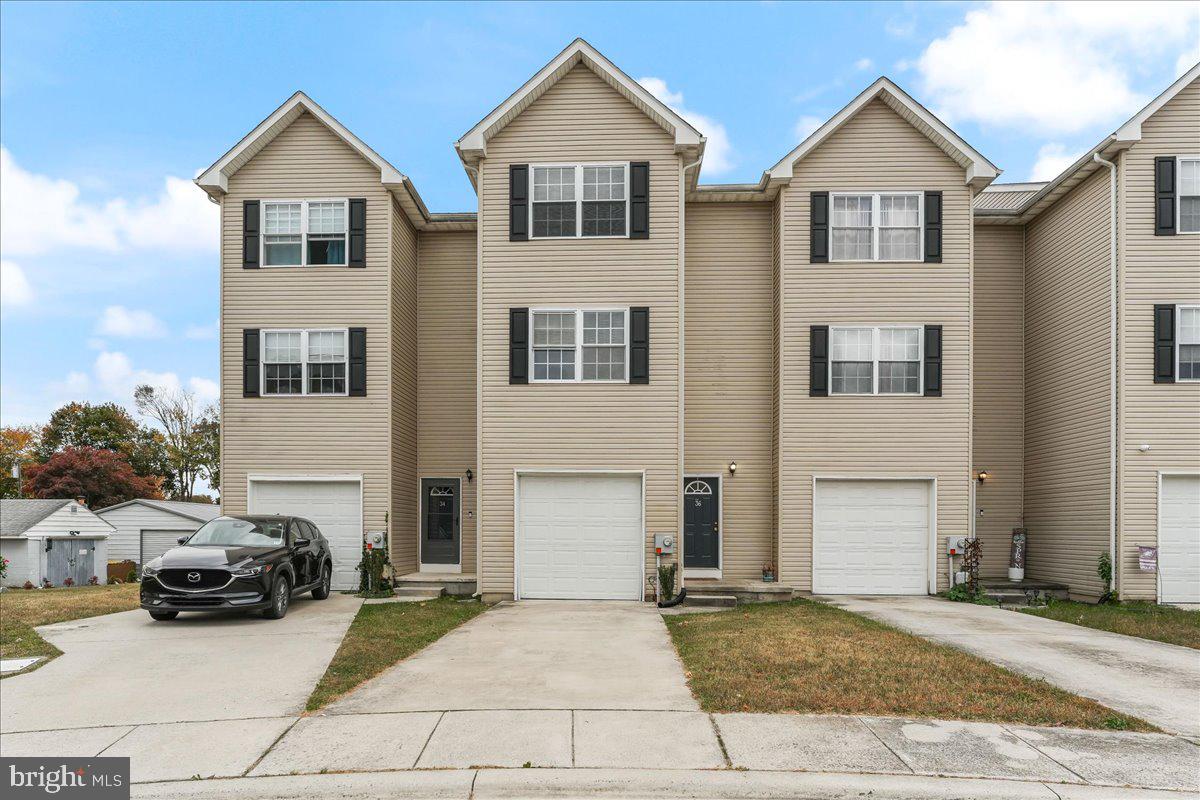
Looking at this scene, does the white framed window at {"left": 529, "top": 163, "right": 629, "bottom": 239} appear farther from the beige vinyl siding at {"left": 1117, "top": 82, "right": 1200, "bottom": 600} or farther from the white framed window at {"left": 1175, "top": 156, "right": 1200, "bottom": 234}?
the white framed window at {"left": 1175, "top": 156, "right": 1200, "bottom": 234}

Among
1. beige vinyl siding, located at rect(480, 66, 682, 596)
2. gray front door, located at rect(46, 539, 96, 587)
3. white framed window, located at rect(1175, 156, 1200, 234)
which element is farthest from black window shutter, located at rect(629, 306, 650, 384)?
gray front door, located at rect(46, 539, 96, 587)

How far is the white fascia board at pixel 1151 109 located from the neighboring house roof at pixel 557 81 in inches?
294

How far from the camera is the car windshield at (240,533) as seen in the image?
12328 mm

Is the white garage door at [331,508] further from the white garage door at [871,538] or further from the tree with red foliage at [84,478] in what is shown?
the tree with red foliage at [84,478]

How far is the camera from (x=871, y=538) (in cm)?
1529

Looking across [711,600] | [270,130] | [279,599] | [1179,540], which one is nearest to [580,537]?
[711,600]

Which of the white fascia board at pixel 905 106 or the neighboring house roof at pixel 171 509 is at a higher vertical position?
the white fascia board at pixel 905 106

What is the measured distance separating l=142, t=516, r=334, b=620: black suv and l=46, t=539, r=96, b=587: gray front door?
78.8 feet

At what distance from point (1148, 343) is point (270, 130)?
17.0m

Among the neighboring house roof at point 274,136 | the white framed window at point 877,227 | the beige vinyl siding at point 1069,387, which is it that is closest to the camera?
the beige vinyl siding at point 1069,387

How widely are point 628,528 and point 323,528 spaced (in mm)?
6063

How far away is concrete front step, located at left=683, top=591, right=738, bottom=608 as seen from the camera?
543 inches

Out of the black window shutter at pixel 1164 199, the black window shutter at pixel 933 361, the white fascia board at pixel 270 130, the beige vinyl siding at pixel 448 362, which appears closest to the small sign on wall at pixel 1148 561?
the black window shutter at pixel 933 361

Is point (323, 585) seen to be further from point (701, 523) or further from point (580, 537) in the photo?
point (701, 523)
